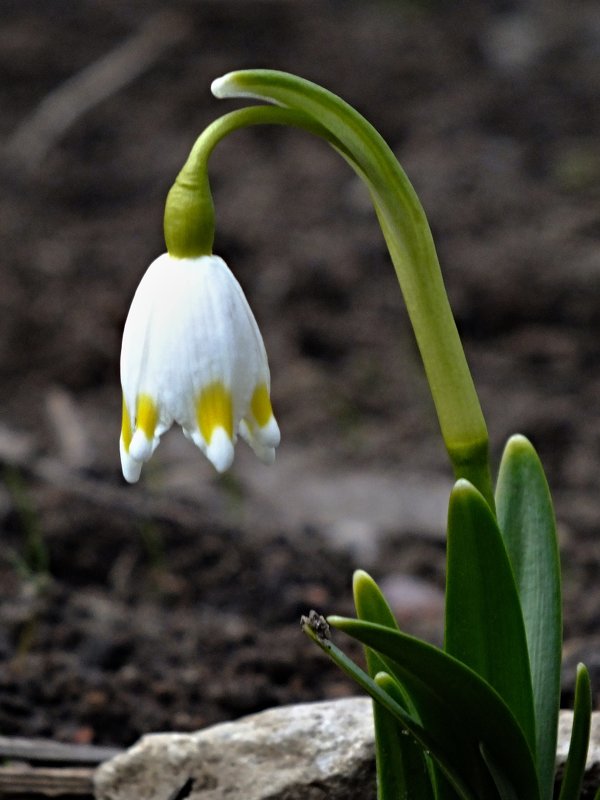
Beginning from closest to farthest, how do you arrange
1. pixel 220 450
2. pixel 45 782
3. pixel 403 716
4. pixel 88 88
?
pixel 220 450 → pixel 403 716 → pixel 45 782 → pixel 88 88

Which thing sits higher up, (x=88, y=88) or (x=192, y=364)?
(x=88, y=88)

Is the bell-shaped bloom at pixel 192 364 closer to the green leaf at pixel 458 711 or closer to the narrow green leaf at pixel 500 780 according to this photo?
the green leaf at pixel 458 711

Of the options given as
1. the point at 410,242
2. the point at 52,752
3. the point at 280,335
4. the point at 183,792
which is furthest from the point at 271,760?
the point at 280,335

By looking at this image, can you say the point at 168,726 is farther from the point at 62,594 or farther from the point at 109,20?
the point at 109,20

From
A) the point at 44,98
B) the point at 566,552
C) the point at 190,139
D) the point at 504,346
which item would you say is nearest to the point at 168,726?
the point at 566,552

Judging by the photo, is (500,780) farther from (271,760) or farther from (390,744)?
(271,760)
